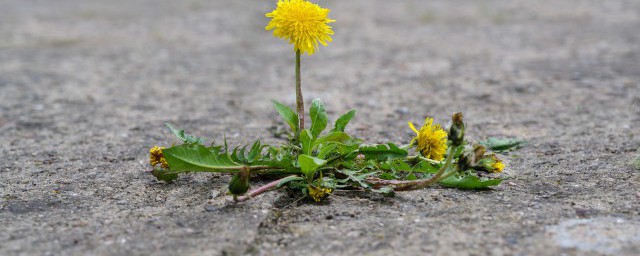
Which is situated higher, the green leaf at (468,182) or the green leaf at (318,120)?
the green leaf at (318,120)

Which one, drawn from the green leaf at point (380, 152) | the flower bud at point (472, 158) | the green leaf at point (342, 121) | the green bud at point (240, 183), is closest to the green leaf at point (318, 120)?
the green leaf at point (342, 121)

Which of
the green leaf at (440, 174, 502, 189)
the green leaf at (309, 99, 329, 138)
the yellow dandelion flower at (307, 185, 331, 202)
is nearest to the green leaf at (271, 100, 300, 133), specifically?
the green leaf at (309, 99, 329, 138)

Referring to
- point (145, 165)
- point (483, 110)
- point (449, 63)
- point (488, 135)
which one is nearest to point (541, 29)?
point (449, 63)

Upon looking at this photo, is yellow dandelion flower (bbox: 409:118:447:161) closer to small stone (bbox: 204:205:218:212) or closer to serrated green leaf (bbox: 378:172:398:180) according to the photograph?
serrated green leaf (bbox: 378:172:398:180)

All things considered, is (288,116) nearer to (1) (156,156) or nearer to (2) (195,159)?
(2) (195,159)

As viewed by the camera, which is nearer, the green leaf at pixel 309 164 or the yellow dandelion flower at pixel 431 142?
the green leaf at pixel 309 164

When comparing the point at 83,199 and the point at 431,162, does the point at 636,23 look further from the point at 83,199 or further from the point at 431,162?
the point at 83,199

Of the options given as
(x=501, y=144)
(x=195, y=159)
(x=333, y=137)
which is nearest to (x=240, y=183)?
(x=195, y=159)

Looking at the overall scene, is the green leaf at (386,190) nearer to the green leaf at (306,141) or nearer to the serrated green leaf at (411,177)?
the serrated green leaf at (411,177)
